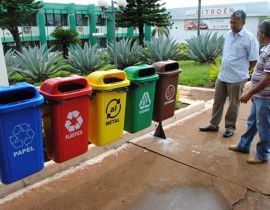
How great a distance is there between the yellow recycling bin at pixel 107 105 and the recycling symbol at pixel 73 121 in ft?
0.93

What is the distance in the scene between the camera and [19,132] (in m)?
2.54

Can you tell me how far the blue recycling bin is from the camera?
8.04 feet

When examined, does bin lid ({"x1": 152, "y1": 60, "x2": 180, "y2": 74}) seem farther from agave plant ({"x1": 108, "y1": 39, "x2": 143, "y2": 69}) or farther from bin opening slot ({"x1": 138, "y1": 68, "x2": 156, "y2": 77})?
agave plant ({"x1": 108, "y1": 39, "x2": 143, "y2": 69})

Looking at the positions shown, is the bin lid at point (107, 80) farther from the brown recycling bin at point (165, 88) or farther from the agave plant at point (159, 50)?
the agave plant at point (159, 50)

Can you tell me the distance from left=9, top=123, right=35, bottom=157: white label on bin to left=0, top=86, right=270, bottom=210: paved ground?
792 millimetres

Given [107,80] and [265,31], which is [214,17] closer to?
[265,31]

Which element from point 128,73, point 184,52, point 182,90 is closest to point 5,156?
point 128,73

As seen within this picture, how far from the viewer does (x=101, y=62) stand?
986cm

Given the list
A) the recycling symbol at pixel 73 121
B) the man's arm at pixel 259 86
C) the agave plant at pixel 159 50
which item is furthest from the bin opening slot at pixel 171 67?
the agave plant at pixel 159 50

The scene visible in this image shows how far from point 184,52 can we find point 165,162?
30.8 ft

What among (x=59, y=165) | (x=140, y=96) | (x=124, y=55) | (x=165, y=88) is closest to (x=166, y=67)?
(x=165, y=88)

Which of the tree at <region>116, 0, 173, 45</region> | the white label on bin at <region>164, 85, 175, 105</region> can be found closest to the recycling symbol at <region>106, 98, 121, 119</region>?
the white label on bin at <region>164, 85, 175, 105</region>

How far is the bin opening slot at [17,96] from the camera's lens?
256cm

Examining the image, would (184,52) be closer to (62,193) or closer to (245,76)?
(245,76)
